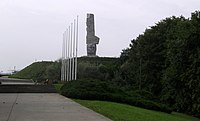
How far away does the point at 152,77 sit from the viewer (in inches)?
2115

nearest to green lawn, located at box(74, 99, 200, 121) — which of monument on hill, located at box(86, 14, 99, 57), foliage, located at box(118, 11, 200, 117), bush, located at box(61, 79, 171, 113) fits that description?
bush, located at box(61, 79, 171, 113)

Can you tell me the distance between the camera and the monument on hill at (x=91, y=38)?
6919 cm

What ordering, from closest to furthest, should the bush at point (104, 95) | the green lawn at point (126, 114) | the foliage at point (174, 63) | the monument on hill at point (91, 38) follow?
1. the green lawn at point (126, 114)
2. the bush at point (104, 95)
3. the foliage at point (174, 63)
4. the monument on hill at point (91, 38)

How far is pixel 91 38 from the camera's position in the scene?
2817 inches

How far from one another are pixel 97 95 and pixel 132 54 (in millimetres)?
33934

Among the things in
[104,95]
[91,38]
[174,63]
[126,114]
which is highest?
[91,38]

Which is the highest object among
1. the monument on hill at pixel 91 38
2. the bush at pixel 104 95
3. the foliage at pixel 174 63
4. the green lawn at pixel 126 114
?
the monument on hill at pixel 91 38

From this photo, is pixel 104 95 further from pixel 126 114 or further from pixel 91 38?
pixel 91 38

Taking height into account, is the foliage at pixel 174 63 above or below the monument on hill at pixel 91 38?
below

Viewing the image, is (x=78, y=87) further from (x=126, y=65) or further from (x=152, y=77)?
(x=126, y=65)

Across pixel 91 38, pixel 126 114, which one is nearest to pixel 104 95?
pixel 126 114

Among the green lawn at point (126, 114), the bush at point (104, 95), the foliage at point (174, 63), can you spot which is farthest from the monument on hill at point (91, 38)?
the green lawn at point (126, 114)

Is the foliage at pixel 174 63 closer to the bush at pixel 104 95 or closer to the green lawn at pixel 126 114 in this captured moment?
the bush at pixel 104 95

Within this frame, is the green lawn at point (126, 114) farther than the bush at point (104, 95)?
No
